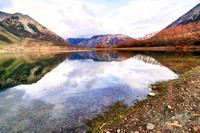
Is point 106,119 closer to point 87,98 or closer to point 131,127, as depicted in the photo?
point 131,127

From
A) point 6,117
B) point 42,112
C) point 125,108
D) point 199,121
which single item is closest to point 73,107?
point 42,112

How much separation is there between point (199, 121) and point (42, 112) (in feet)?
→ 42.1

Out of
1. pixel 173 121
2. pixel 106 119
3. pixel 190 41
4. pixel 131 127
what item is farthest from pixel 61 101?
pixel 190 41

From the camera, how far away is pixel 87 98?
13.9m

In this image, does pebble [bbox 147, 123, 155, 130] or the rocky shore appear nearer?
the rocky shore

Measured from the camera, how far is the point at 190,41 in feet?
Answer: 447

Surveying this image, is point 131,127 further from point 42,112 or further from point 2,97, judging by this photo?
point 2,97

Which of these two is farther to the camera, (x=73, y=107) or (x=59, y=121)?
(x=73, y=107)

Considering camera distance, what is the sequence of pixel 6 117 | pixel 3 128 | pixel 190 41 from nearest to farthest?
pixel 3 128, pixel 6 117, pixel 190 41

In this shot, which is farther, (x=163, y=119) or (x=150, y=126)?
(x=163, y=119)

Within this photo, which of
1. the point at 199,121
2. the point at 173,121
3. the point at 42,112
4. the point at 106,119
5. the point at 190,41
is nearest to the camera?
the point at 199,121

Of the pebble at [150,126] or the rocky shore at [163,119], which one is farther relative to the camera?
the pebble at [150,126]

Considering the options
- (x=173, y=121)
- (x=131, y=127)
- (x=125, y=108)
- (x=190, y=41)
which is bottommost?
(x=125, y=108)

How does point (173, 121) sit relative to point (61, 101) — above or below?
above
